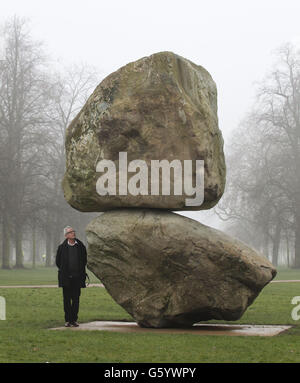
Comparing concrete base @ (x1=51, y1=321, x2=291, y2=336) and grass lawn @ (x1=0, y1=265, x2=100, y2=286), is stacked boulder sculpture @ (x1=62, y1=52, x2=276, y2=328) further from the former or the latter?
grass lawn @ (x1=0, y1=265, x2=100, y2=286)

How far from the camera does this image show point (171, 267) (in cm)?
1227

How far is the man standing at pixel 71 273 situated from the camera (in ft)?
43.7

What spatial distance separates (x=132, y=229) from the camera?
12.3 meters

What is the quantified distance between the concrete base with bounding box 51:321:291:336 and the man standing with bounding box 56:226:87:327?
38 centimetres

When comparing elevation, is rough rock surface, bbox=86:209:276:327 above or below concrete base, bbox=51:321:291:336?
above

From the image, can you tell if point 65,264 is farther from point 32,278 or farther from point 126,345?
point 32,278

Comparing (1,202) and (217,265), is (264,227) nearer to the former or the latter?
(1,202)

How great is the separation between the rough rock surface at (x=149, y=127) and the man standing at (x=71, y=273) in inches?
41.7

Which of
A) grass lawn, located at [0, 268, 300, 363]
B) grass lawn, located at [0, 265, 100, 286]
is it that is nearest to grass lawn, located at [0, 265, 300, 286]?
grass lawn, located at [0, 265, 100, 286]

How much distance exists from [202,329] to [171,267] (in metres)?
1.75

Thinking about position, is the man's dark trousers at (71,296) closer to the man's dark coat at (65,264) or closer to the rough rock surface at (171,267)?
the man's dark coat at (65,264)

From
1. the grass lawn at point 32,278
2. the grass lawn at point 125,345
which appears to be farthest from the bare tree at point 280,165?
the grass lawn at point 125,345

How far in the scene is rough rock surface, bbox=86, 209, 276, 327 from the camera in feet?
39.8
